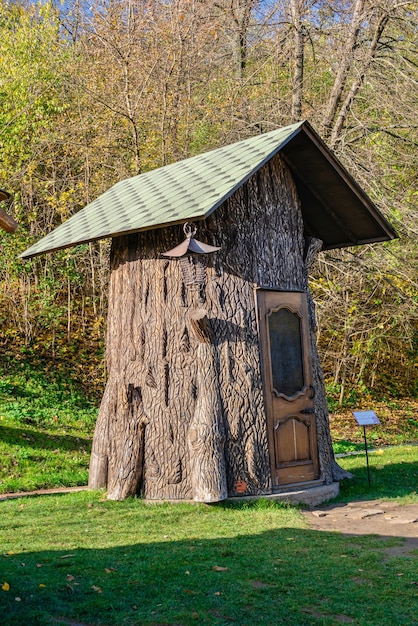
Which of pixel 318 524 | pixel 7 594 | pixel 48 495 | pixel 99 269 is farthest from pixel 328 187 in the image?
pixel 99 269

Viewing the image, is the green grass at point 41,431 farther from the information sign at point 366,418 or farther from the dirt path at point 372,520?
the information sign at point 366,418

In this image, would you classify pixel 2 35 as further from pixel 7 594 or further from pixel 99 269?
pixel 7 594

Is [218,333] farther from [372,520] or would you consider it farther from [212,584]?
[212,584]

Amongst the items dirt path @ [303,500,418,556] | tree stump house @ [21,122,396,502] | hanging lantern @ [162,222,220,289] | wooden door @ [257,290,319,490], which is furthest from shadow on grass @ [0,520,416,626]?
hanging lantern @ [162,222,220,289]

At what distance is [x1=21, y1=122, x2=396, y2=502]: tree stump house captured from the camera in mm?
9203

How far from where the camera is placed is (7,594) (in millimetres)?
5422

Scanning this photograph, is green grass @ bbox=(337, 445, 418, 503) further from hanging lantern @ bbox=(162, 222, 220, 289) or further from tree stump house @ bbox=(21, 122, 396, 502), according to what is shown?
hanging lantern @ bbox=(162, 222, 220, 289)

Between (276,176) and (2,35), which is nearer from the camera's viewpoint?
(276,176)

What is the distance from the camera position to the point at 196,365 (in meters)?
9.32

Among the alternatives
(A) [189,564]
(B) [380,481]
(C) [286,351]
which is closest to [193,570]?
(A) [189,564]

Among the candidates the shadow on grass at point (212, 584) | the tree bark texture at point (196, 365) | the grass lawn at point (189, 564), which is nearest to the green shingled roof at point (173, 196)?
the tree bark texture at point (196, 365)

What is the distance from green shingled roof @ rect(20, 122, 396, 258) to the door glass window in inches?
76.6

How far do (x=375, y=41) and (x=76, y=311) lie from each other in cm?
1003

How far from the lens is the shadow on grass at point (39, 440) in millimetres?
12586
